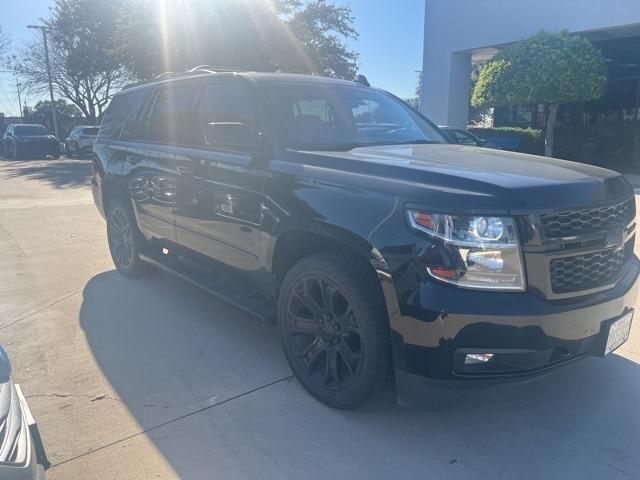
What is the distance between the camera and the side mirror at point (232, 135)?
11.9 ft

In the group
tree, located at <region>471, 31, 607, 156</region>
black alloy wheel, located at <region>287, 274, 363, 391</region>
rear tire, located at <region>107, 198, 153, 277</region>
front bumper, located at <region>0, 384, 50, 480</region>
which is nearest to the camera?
front bumper, located at <region>0, 384, 50, 480</region>

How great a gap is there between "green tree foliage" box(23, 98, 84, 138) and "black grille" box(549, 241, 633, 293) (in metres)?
44.2

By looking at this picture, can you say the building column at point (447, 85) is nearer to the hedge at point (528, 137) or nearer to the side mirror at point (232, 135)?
the hedge at point (528, 137)

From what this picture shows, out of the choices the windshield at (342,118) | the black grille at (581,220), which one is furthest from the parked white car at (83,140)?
the black grille at (581,220)

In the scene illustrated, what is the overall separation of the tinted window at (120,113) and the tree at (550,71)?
1396cm

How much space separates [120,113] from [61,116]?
41385mm

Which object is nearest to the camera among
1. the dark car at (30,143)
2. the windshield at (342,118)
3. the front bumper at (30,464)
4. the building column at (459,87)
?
the front bumper at (30,464)

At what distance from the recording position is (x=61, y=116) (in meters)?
42.5

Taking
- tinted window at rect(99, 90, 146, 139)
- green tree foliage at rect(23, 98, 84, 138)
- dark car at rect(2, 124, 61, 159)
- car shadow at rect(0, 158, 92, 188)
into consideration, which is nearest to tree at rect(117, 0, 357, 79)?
car shadow at rect(0, 158, 92, 188)

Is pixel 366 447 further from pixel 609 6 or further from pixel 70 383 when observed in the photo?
pixel 609 6

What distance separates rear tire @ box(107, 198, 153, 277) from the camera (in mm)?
5473

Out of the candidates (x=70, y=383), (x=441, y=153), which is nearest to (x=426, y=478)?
(x=441, y=153)

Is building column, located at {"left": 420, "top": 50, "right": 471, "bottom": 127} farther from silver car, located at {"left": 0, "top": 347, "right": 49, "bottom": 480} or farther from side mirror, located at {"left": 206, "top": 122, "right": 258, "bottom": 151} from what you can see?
silver car, located at {"left": 0, "top": 347, "right": 49, "bottom": 480}

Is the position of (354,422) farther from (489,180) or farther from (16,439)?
(16,439)
